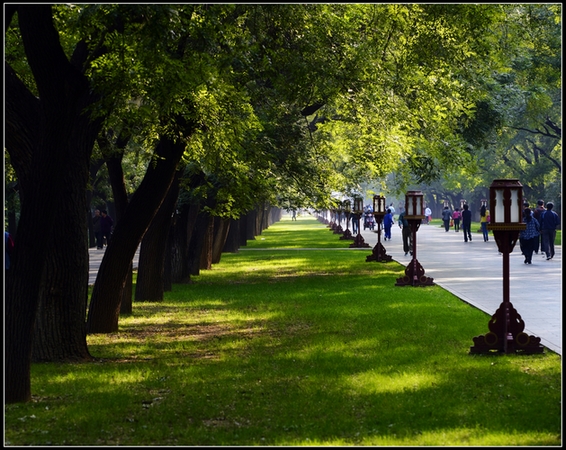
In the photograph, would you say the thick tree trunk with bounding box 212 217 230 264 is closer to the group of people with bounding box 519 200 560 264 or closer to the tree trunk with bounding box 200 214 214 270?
the tree trunk with bounding box 200 214 214 270

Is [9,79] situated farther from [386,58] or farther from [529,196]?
[529,196]

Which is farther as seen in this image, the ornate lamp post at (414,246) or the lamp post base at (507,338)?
the ornate lamp post at (414,246)

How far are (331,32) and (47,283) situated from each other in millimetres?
5615

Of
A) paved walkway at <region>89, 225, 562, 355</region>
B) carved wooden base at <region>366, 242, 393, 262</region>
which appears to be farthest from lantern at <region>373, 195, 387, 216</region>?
paved walkway at <region>89, 225, 562, 355</region>

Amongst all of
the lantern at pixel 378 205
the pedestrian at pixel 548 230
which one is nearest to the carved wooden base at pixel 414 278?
the pedestrian at pixel 548 230

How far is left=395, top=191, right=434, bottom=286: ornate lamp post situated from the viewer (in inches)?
862

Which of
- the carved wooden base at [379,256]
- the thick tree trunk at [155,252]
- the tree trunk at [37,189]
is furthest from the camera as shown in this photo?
the carved wooden base at [379,256]

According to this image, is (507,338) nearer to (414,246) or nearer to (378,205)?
(414,246)

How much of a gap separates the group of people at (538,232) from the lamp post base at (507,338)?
16582mm

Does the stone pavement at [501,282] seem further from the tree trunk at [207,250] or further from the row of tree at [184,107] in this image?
the tree trunk at [207,250]

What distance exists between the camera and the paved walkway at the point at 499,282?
1471 centimetres

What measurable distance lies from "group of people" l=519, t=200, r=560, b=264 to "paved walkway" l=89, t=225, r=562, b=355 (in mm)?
370

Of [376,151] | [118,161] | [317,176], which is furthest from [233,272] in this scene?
[118,161]

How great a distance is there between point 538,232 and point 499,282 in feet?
24.1
